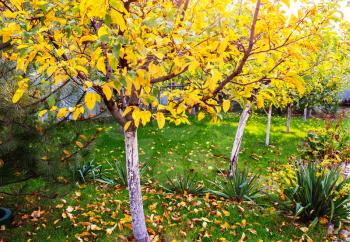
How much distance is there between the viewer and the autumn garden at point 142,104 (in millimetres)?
2412

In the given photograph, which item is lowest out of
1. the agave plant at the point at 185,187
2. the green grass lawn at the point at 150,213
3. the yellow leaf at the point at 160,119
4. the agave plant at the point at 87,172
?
the green grass lawn at the point at 150,213

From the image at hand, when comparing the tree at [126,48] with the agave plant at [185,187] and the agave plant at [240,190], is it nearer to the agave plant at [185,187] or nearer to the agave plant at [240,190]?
the agave plant at [185,187]

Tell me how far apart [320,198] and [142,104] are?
3121mm

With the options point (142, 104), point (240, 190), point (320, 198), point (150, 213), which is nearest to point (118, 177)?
point (150, 213)

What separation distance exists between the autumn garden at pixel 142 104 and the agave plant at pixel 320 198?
2 centimetres

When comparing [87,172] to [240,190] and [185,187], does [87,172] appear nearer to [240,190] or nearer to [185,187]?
[185,187]

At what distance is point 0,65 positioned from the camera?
150 inches

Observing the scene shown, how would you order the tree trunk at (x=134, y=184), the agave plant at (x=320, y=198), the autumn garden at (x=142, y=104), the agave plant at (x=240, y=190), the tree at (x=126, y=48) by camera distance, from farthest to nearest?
the agave plant at (x=240, y=190)
the agave plant at (x=320, y=198)
the tree trunk at (x=134, y=184)
the autumn garden at (x=142, y=104)
the tree at (x=126, y=48)

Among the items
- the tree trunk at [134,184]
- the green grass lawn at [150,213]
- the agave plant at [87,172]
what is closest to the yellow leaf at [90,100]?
the tree trunk at [134,184]

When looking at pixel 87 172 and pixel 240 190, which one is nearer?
pixel 240 190

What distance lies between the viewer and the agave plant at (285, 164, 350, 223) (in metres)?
4.83

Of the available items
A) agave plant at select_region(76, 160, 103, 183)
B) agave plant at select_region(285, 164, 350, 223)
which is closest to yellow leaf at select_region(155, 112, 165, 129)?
agave plant at select_region(285, 164, 350, 223)

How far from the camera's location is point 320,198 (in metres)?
4.89

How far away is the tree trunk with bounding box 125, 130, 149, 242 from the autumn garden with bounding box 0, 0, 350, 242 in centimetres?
1
